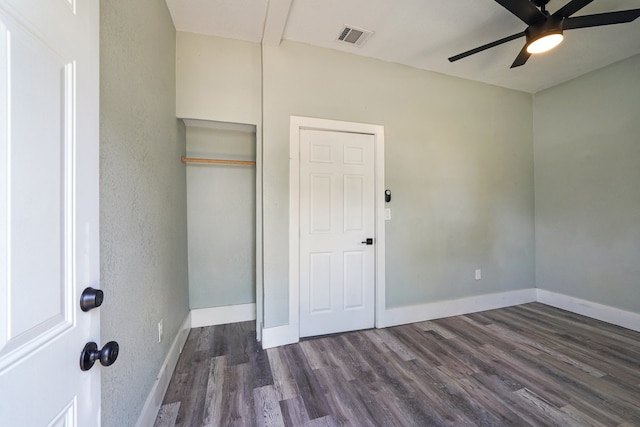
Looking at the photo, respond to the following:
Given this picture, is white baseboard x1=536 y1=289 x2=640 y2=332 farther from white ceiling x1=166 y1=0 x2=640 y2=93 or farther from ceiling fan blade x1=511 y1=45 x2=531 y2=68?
ceiling fan blade x1=511 y1=45 x2=531 y2=68

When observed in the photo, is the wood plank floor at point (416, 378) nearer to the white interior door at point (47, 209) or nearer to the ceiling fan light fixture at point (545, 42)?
the white interior door at point (47, 209)

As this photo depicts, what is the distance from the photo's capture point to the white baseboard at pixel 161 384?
1443 mm

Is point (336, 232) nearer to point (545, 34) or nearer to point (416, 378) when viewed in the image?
point (416, 378)

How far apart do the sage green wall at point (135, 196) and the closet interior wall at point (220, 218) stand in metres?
0.66

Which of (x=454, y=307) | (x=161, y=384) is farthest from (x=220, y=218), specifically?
(x=454, y=307)

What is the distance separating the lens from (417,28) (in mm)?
2291

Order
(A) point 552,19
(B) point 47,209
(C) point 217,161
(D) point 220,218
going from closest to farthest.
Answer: (B) point 47,209 → (A) point 552,19 → (C) point 217,161 → (D) point 220,218

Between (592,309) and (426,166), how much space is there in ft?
8.66

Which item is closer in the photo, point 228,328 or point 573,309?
point 228,328

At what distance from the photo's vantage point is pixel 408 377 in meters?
1.97

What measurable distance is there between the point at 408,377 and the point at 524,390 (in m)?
0.81

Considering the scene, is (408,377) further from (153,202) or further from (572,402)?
(153,202)

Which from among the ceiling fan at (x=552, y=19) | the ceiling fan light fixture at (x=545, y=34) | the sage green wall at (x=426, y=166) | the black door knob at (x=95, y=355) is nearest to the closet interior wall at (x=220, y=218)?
the sage green wall at (x=426, y=166)

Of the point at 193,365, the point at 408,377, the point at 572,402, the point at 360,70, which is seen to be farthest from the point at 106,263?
Result: the point at 572,402
